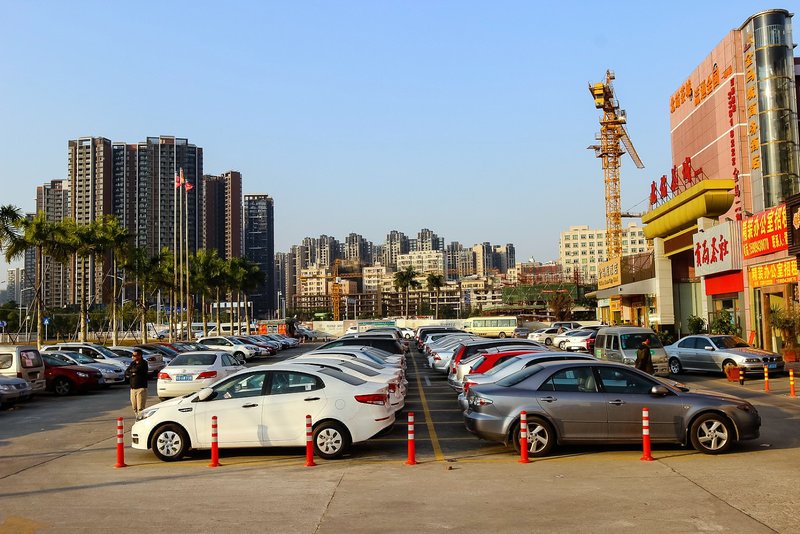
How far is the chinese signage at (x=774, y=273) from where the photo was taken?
1216 inches

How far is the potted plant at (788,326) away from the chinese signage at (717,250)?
593cm

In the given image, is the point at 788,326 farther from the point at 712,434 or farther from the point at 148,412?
the point at 148,412

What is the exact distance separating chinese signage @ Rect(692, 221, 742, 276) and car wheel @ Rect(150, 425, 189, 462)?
31.7 meters

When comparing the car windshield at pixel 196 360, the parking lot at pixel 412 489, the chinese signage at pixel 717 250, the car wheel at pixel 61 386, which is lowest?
the parking lot at pixel 412 489

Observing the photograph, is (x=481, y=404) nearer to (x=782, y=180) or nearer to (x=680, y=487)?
(x=680, y=487)

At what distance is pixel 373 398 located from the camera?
11328 millimetres

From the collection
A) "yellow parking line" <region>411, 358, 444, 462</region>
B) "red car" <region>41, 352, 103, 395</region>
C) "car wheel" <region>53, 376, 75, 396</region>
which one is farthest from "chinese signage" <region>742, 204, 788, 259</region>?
"car wheel" <region>53, 376, 75, 396</region>

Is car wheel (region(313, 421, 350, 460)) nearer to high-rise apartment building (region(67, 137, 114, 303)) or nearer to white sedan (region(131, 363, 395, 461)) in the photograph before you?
white sedan (region(131, 363, 395, 461))

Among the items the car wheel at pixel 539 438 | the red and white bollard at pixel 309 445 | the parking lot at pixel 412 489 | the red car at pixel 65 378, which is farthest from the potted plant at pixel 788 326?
the red car at pixel 65 378

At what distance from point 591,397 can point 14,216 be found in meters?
37.0

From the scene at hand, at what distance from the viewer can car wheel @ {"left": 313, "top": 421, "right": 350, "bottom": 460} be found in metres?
11.2

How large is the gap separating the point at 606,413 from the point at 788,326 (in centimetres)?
2279

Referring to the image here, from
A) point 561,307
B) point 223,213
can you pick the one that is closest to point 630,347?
point 561,307

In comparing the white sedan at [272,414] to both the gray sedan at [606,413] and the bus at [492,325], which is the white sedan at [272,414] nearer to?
the gray sedan at [606,413]
